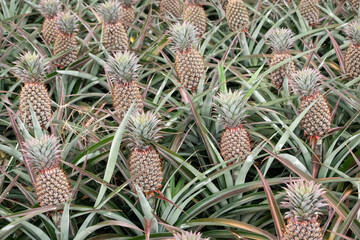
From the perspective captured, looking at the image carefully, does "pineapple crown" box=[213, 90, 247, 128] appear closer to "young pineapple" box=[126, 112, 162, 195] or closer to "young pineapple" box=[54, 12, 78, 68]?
"young pineapple" box=[126, 112, 162, 195]

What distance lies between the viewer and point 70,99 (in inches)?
96.4

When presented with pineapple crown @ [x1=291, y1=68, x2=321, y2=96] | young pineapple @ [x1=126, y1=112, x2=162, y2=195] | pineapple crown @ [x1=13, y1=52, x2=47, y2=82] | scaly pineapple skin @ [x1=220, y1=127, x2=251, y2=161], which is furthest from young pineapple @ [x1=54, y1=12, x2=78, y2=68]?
pineapple crown @ [x1=291, y1=68, x2=321, y2=96]

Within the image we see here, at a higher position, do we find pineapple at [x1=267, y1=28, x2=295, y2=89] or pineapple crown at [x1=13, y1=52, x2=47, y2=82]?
pineapple at [x1=267, y1=28, x2=295, y2=89]

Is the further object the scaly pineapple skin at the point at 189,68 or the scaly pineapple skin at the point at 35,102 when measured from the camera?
the scaly pineapple skin at the point at 189,68

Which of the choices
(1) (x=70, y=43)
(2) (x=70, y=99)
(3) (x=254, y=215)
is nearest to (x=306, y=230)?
(3) (x=254, y=215)

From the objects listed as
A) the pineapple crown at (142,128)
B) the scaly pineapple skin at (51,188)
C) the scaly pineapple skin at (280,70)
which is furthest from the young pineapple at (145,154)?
the scaly pineapple skin at (280,70)

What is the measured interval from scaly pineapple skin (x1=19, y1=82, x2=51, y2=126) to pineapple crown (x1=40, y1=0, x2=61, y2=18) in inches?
37.6

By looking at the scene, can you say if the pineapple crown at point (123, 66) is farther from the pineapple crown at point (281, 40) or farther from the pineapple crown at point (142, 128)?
the pineapple crown at point (281, 40)

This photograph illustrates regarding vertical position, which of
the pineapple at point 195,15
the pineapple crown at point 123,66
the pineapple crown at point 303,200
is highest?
the pineapple at point 195,15

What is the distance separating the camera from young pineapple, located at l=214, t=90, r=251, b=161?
1.69m

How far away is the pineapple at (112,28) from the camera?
262 centimetres

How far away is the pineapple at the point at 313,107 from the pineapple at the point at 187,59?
0.56 metres

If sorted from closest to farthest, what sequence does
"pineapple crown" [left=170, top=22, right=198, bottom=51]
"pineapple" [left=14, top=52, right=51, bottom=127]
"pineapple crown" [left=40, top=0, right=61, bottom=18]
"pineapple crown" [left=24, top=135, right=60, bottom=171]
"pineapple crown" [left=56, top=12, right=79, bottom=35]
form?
"pineapple crown" [left=24, top=135, right=60, bottom=171] < "pineapple" [left=14, top=52, right=51, bottom=127] < "pineapple crown" [left=170, top=22, right=198, bottom=51] < "pineapple crown" [left=56, top=12, right=79, bottom=35] < "pineapple crown" [left=40, top=0, right=61, bottom=18]

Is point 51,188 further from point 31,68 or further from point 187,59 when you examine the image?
point 187,59
